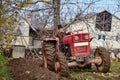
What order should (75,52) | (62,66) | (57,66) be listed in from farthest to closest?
1. (75,52)
2. (57,66)
3. (62,66)

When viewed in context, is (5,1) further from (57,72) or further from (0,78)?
(57,72)

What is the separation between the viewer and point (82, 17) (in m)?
21.6

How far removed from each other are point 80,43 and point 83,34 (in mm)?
371

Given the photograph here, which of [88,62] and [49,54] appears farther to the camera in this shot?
[88,62]

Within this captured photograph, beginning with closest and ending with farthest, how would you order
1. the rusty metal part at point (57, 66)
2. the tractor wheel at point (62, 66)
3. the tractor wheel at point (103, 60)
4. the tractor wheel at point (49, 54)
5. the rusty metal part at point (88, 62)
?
the tractor wheel at point (62, 66)
the rusty metal part at point (57, 66)
the tractor wheel at point (49, 54)
the rusty metal part at point (88, 62)
the tractor wheel at point (103, 60)

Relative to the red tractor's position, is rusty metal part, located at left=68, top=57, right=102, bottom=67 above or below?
below

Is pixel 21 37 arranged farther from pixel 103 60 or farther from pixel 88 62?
pixel 103 60

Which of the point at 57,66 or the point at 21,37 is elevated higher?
the point at 21,37

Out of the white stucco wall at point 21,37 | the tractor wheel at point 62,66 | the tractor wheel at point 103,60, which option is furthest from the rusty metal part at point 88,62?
the white stucco wall at point 21,37

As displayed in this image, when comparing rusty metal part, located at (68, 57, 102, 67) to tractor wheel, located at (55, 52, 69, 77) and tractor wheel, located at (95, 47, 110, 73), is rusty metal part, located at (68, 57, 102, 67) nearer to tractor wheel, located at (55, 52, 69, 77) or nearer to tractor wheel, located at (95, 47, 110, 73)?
tractor wheel, located at (95, 47, 110, 73)

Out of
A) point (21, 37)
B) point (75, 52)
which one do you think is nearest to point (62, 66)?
point (75, 52)

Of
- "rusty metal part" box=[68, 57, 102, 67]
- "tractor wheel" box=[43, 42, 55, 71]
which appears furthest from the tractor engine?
"tractor wheel" box=[43, 42, 55, 71]

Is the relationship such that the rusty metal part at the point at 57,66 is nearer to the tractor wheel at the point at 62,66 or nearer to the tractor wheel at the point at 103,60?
the tractor wheel at the point at 62,66

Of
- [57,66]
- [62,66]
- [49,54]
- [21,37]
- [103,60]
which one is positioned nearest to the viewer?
[62,66]
